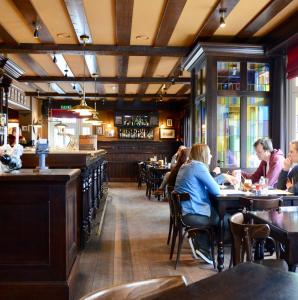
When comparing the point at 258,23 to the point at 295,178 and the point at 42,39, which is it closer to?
the point at 295,178

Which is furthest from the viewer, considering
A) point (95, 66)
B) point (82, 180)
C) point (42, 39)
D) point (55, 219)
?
point (95, 66)

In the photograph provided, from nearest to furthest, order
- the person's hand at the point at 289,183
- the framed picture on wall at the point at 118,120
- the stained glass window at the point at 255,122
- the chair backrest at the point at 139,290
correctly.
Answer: the chair backrest at the point at 139,290 → the person's hand at the point at 289,183 → the stained glass window at the point at 255,122 → the framed picture on wall at the point at 118,120

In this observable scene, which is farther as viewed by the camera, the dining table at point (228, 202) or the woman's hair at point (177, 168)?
the woman's hair at point (177, 168)

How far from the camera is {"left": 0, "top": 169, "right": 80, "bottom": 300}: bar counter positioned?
11.3 feet

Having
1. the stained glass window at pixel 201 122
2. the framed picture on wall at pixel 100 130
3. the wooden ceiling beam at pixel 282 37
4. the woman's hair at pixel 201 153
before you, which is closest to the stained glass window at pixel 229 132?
the stained glass window at pixel 201 122

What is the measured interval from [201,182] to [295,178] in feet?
3.63

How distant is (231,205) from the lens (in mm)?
4500

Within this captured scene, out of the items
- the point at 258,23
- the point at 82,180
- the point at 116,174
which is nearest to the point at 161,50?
the point at 258,23

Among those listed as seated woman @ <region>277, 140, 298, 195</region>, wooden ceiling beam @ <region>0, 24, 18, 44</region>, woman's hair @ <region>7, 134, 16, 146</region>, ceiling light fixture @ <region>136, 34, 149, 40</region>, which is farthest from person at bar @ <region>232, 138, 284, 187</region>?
woman's hair @ <region>7, 134, 16, 146</region>

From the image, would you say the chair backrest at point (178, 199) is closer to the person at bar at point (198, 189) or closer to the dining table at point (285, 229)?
the person at bar at point (198, 189)

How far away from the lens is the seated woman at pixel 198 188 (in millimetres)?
4609

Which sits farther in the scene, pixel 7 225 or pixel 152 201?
pixel 152 201

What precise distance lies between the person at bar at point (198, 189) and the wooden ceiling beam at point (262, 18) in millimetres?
2101

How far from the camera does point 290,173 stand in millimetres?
4762
